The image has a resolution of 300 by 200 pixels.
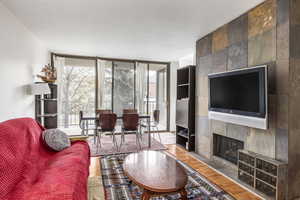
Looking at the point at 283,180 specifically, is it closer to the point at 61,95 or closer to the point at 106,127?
the point at 106,127

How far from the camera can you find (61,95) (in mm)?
4887

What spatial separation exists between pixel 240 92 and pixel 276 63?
0.54m

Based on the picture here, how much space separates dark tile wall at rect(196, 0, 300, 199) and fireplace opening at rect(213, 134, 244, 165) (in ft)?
0.70

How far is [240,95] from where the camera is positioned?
2.39 metres

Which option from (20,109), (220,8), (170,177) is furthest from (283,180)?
(20,109)

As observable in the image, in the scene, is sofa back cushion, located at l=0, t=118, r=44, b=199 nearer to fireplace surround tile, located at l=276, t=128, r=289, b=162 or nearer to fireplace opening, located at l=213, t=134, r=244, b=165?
fireplace surround tile, located at l=276, t=128, r=289, b=162

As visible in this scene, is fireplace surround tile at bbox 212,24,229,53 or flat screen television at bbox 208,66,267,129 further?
fireplace surround tile at bbox 212,24,229,53

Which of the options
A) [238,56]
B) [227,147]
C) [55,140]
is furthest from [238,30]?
[55,140]

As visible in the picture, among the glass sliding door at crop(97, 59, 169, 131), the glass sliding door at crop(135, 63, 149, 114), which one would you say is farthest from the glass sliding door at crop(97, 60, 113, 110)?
the glass sliding door at crop(135, 63, 149, 114)

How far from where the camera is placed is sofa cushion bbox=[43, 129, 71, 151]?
2262 millimetres

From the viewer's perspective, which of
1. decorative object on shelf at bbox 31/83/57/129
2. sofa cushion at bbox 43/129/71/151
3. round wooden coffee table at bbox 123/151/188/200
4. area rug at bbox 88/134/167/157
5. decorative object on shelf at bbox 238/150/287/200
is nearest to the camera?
round wooden coffee table at bbox 123/151/188/200

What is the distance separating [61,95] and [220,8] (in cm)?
446

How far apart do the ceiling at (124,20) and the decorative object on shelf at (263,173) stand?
2.00 meters

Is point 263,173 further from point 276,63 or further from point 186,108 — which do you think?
point 186,108
